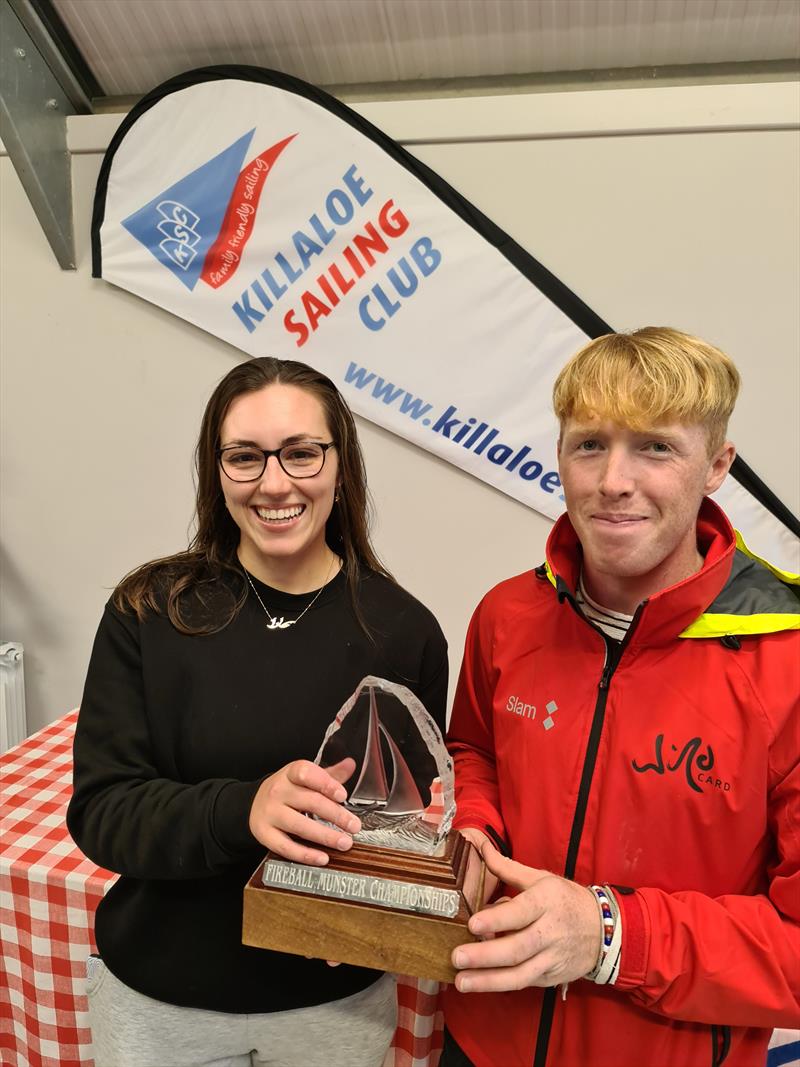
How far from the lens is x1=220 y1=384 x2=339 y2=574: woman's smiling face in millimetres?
865

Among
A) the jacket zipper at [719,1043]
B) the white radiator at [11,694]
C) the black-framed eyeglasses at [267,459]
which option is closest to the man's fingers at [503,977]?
the jacket zipper at [719,1043]

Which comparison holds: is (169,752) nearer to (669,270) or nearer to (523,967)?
(523,967)

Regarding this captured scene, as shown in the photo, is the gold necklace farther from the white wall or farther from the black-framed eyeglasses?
the white wall

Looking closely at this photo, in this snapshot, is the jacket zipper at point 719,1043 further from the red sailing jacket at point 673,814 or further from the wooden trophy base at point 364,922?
the wooden trophy base at point 364,922

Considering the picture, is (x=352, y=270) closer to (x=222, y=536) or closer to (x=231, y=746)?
(x=222, y=536)

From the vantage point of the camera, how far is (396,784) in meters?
0.85

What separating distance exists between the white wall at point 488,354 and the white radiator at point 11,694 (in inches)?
4.9

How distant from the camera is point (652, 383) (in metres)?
0.76

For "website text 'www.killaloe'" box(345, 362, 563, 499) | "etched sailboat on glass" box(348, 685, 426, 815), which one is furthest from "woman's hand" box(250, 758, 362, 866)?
"website text 'www.killaloe'" box(345, 362, 563, 499)

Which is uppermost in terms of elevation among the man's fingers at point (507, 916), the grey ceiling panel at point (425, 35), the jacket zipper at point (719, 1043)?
the grey ceiling panel at point (425, 35)

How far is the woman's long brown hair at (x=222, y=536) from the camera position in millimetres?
877

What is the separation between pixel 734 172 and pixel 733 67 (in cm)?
28

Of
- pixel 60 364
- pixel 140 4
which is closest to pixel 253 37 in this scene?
pixel 140 4

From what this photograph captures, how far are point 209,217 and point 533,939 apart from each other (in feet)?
6.57
